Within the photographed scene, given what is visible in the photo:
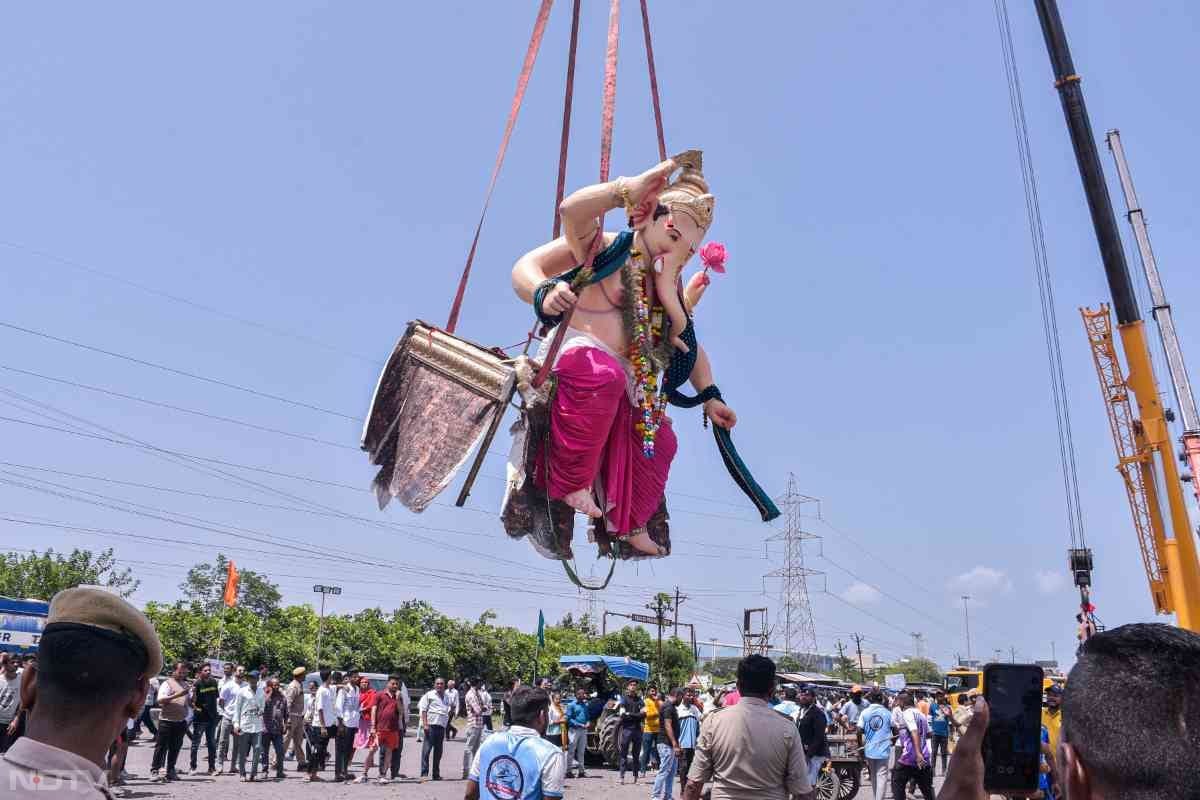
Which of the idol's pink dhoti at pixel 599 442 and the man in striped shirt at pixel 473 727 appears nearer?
the idol's pink dhoti at pixel 599 442

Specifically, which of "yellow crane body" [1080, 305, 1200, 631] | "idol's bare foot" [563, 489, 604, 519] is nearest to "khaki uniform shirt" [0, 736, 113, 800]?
"idol's bare foot" [563, 489, 604, 519]

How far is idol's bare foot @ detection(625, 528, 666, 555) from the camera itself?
15.5 feet

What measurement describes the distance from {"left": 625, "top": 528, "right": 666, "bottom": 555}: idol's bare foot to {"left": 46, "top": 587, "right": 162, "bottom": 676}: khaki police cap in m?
3.03

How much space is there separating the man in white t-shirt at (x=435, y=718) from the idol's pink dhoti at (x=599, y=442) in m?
10.0

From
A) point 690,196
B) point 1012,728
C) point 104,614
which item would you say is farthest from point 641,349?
point 104,614

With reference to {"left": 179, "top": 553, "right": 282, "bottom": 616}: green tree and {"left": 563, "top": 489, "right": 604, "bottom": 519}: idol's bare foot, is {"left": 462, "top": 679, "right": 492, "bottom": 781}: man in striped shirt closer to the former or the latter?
{"left": 563, "top": 489, "right": 604, "bottom": 519}: idol's bare foot

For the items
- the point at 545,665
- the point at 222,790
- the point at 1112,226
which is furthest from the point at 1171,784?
the point at 545,665

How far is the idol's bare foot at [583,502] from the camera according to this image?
4402 millimetres

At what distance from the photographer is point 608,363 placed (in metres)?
4.40

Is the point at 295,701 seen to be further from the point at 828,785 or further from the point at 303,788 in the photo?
the point at 828,785

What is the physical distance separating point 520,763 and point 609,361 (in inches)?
68.1

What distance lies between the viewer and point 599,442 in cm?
434

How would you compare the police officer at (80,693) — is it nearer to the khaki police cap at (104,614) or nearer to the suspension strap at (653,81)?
the khaki police cap at (104,614)

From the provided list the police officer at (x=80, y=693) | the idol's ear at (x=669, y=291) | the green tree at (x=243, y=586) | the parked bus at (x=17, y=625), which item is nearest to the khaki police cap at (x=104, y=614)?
the police officer at (x=80, y=693)
